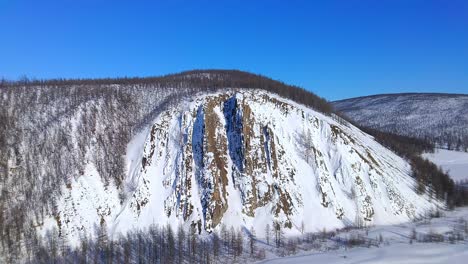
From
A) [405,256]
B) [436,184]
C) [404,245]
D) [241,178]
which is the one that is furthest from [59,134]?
[436,184]

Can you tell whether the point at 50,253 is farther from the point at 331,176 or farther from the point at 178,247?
the point at 331,176

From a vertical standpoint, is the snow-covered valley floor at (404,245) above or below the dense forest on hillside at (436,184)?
below

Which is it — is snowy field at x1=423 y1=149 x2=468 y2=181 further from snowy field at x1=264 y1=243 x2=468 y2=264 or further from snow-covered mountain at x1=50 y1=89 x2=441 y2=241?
snowy field at x1=264 y1=243 x2=468 y2=264

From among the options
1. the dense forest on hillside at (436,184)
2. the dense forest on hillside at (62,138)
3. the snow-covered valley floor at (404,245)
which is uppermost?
the dense forest on hillside at (62,138)

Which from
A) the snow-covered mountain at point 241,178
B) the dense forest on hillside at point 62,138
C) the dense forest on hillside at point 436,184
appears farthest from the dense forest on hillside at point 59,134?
the dense forest on hillside at point 436,184

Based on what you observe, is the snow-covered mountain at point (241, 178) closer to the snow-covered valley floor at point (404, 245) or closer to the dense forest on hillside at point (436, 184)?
the dense forest on hillside at point (436, 184)

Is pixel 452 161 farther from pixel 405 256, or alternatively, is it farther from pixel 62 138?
pixel 62 138

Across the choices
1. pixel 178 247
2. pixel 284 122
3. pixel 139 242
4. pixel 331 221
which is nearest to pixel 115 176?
pixel 139 242
